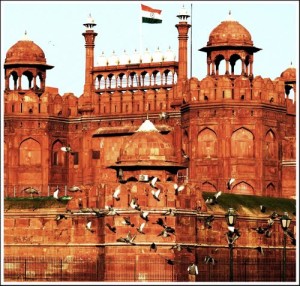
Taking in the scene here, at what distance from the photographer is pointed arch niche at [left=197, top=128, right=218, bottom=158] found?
11775cm

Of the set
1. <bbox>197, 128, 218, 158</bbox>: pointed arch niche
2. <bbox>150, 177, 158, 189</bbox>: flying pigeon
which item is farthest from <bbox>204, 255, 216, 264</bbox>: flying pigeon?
<bbox>197, 128, 218, 158</bbox>: pointed arch niche

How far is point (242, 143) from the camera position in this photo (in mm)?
117938

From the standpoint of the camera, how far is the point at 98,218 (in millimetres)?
104312

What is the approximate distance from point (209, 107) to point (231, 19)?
6689 mm

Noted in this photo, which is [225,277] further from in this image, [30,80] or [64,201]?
[30,80]

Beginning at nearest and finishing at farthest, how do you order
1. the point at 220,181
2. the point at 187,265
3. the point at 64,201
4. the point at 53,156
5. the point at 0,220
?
1. the point at 0,220
2. the point at 187,265
3. the point at 64,201
4. the point at 220,181
5. the point at 53,156

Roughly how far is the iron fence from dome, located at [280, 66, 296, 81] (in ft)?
73.2

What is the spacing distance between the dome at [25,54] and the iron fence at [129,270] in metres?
22.9

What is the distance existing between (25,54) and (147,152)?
960 inches

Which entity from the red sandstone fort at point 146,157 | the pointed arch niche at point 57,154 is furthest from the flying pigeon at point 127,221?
the pointed arch niche at point 57,154

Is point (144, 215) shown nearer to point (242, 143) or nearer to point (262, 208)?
point (262, 208)

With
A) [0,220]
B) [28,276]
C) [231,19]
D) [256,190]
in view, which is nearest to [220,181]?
[256,190]

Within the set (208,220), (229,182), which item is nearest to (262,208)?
(229,182)

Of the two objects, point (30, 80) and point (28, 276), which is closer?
point (28, 276)
